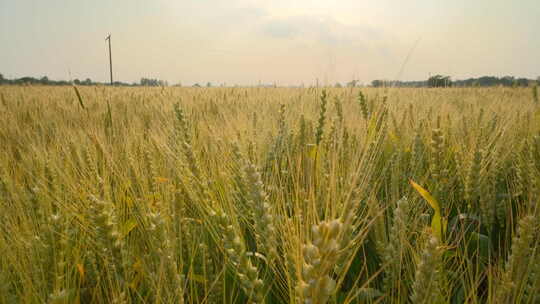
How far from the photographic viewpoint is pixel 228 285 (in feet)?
2.65

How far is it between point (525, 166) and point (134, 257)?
1375 mm

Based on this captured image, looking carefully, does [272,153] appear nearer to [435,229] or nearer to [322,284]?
[435,229]

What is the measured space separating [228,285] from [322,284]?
1.45 feet

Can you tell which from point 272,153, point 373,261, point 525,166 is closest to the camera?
point 373,261

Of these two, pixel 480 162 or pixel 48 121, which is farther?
pixel 48 121

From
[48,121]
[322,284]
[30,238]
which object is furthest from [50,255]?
[48,121]

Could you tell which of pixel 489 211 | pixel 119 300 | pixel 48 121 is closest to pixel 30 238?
pixel 119 300

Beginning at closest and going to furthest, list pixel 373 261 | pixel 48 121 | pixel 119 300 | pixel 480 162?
pixel 119 300
pixel 373 261
pixel 480 162
pixel 48 121

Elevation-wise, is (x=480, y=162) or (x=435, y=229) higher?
(x=480, y=162)

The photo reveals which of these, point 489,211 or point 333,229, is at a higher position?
point 333,229

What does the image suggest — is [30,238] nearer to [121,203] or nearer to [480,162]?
[121,203]

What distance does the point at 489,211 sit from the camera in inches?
39.9

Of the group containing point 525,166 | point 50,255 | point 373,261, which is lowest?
point 373,261

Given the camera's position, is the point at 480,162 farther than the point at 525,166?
No
